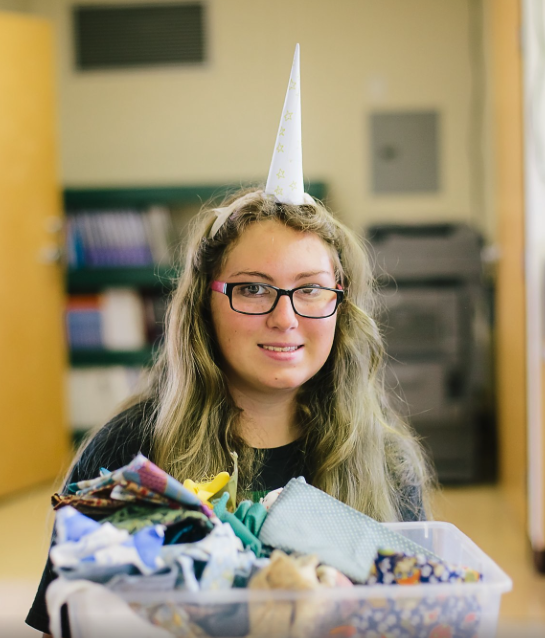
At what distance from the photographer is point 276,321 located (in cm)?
97

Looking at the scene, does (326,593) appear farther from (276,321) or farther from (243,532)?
(276,321)

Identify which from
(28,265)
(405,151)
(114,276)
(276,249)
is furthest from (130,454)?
(405,151)

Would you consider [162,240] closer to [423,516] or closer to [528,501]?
[528,501]

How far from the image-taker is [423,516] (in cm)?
109

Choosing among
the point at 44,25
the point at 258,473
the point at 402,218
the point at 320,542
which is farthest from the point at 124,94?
the point at 320,542

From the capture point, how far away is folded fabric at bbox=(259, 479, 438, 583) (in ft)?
2.00

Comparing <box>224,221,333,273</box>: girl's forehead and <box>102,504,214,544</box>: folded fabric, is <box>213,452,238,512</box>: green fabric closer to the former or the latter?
<box>102,504,214,544</box>: folded fabric

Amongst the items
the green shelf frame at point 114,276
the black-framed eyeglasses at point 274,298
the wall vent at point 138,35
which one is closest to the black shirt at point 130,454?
the black-framed eyeglasses at point 274,298

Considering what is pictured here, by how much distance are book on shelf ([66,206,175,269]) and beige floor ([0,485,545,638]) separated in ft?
3.79

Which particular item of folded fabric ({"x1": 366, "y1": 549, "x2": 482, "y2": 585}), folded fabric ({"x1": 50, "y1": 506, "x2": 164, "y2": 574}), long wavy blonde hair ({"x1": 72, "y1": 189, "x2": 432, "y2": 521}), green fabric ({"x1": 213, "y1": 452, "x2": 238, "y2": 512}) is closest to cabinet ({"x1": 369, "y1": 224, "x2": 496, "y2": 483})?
long wavy blonde hair ({"x1": 72, "y1": 189, "x2": 432, "y2": 521})

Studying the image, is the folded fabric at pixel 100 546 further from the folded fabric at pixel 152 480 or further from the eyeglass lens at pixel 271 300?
the eyeglass lens at pixel 271 300

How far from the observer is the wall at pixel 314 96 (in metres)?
4.06

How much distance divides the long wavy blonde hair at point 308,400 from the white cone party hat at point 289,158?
16 millimetres

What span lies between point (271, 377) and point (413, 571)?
43 centimetres
